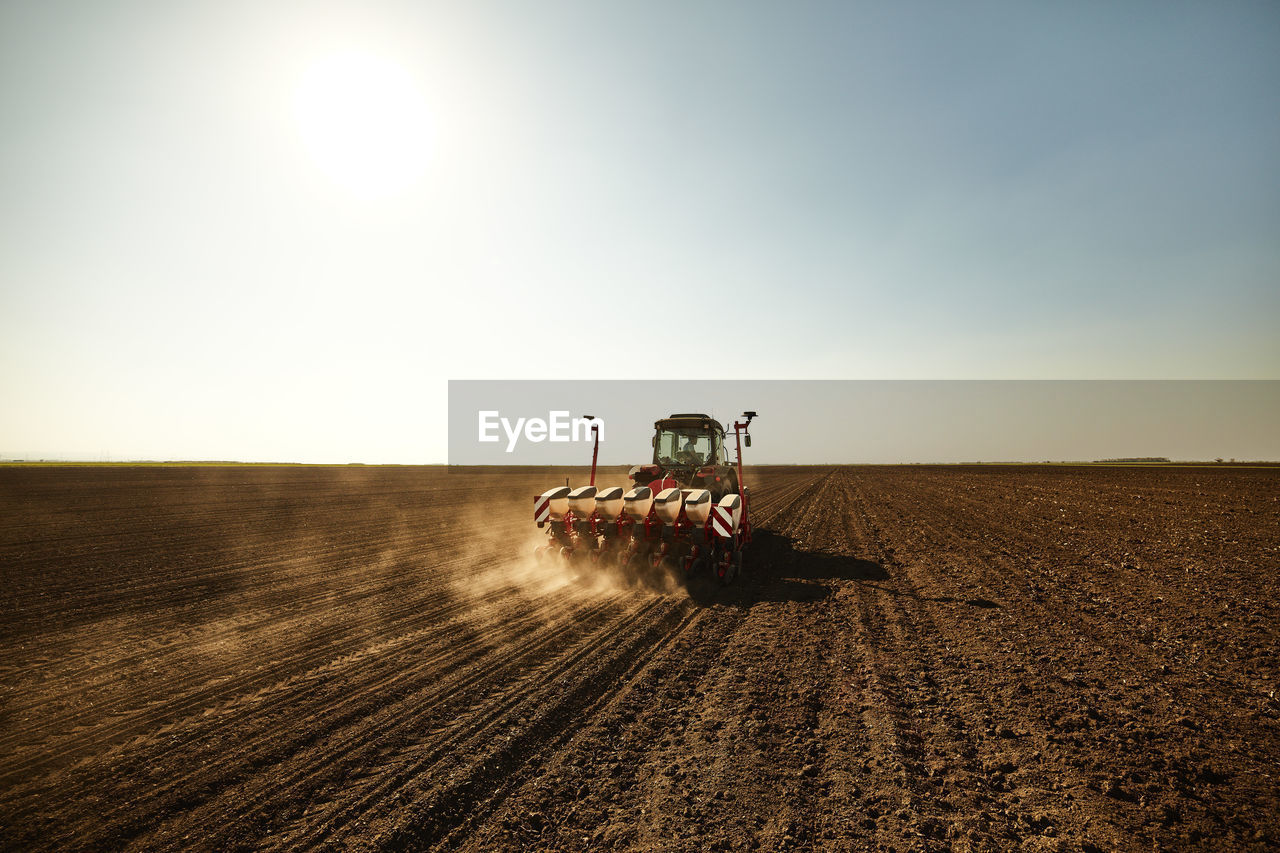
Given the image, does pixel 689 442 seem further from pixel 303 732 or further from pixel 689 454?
pixel 303 732

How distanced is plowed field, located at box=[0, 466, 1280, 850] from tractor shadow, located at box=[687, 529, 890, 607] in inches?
3.9

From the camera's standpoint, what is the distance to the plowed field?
129 inches

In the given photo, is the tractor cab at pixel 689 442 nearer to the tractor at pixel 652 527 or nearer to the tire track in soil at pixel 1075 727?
the tractor at pixel 652 527

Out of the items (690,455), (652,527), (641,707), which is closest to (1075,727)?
(641,707)

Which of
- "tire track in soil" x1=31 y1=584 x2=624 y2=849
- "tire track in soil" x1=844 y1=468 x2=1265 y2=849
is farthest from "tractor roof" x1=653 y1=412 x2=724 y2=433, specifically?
"tire track in soil" x1=31 y1=584 x2=624 y2=849

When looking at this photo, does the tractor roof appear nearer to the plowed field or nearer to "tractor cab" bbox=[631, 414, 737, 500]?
"tractor cab" bbox=[631, 414, 737, 500]

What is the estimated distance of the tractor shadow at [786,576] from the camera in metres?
8.51

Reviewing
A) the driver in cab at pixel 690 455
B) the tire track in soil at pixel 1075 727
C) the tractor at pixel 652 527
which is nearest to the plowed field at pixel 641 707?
the tire track in soil at pixel 1075 727

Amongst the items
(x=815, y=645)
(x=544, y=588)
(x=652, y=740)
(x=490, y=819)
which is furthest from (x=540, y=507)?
(x=490, y=819)

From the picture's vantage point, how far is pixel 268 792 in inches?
140

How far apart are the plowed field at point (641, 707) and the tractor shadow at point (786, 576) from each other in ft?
0.33

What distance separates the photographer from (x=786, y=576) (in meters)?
9.84

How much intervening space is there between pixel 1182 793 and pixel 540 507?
29.5 ft

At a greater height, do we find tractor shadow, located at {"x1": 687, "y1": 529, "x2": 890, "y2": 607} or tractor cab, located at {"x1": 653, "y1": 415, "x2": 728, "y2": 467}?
tractor cab, located at {"x1": 653, "y1": 415, "x2": 728, "y2": 467}
